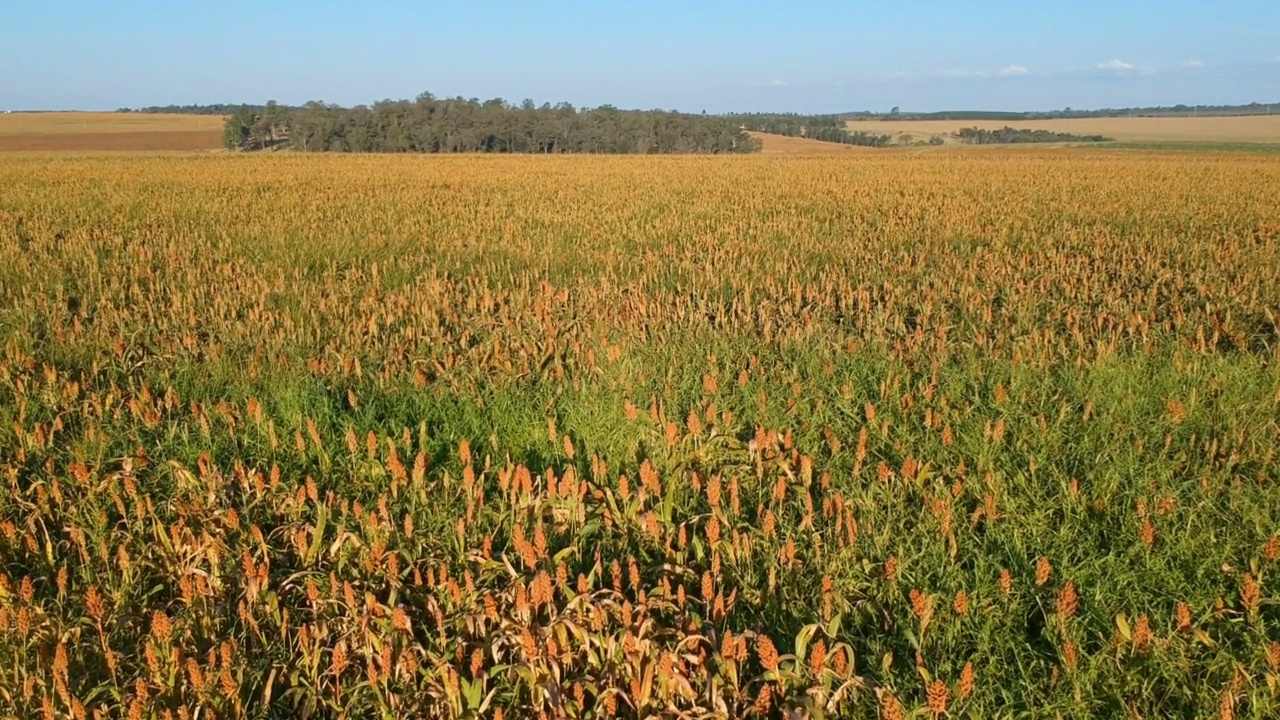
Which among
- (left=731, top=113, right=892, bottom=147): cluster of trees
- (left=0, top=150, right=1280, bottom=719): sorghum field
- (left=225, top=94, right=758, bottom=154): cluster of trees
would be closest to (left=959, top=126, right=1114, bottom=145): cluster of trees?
(left=731, top=113, right=892, bottom=147): cluster of trees

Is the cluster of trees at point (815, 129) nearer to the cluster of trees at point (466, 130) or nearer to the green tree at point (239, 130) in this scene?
the cluster of trees at point (466, 130)

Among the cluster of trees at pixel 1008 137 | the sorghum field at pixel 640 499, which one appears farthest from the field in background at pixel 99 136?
the cluster of trees at pixel 1008 137

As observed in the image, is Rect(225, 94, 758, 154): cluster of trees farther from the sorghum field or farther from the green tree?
the sorghum field

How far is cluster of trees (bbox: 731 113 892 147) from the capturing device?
98688mm

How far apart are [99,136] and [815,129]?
8157 centimetres

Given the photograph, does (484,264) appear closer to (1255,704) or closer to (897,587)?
(897,587)

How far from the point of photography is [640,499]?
3.20 m

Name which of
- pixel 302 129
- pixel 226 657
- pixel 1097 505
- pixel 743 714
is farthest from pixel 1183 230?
pixel 302 129

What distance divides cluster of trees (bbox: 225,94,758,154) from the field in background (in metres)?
5.17

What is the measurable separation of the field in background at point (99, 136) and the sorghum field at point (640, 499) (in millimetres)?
64720

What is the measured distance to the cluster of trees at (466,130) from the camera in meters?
75.9

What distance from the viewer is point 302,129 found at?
7588 cm

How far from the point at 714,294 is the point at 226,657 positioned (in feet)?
19.8

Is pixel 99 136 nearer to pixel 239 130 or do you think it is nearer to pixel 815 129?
pixel 239 130
